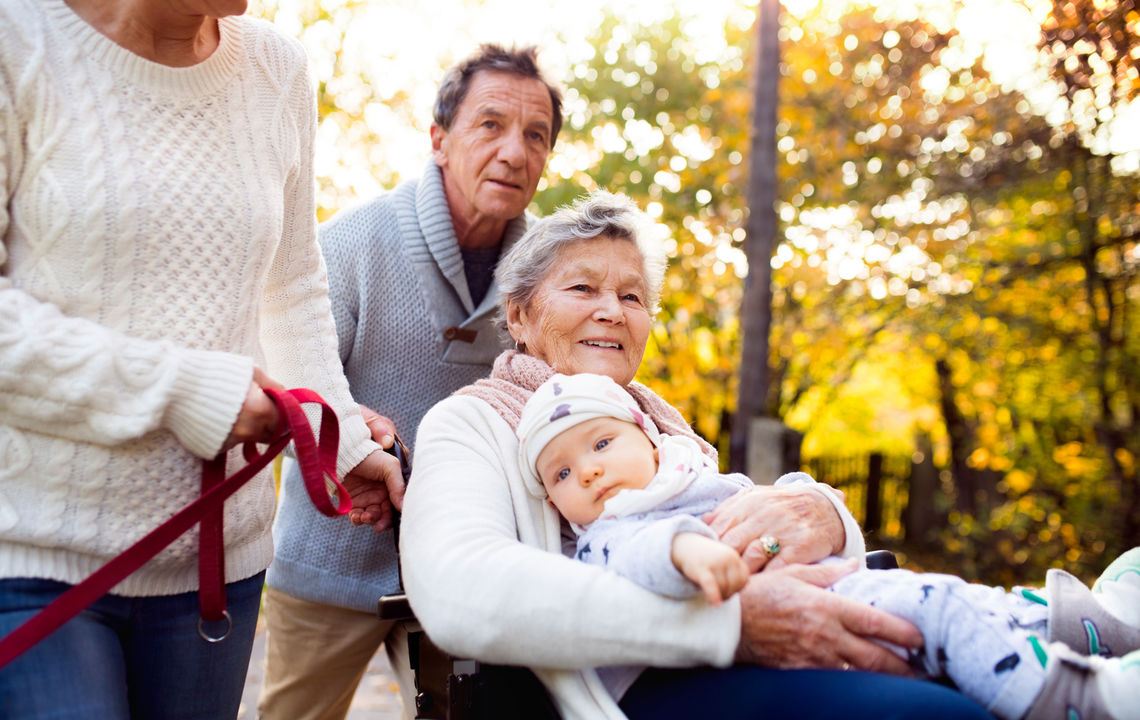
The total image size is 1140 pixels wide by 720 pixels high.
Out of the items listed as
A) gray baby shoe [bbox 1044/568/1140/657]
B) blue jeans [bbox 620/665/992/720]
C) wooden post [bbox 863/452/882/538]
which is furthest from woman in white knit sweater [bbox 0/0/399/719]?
wooden post [bbox 863/452/882/538]

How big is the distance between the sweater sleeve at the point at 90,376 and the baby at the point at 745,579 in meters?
0.61

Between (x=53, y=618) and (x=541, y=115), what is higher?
(x=541, y=115)

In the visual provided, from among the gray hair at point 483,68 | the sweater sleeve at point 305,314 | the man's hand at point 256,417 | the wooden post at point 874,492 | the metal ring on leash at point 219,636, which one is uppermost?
the gray hair at point 483,68

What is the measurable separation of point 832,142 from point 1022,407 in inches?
87.2

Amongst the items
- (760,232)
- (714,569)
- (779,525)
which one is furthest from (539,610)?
(760,232)

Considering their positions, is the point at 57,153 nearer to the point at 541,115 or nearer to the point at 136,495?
the point at 136,495

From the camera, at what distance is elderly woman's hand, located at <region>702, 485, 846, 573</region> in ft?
5.49

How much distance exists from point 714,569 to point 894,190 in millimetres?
5159

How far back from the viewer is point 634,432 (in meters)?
1.78

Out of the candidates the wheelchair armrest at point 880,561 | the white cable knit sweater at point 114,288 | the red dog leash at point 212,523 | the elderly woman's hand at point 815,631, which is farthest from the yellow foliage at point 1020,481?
the white cable knit sweater at point 114,288

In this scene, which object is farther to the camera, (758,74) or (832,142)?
(832,142)

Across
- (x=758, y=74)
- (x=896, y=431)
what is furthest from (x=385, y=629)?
(x=896, y=431)

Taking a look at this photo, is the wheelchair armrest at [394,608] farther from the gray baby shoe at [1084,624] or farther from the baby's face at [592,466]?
the gray baby shoe at [1084,624]

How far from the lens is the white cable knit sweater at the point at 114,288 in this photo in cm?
133
